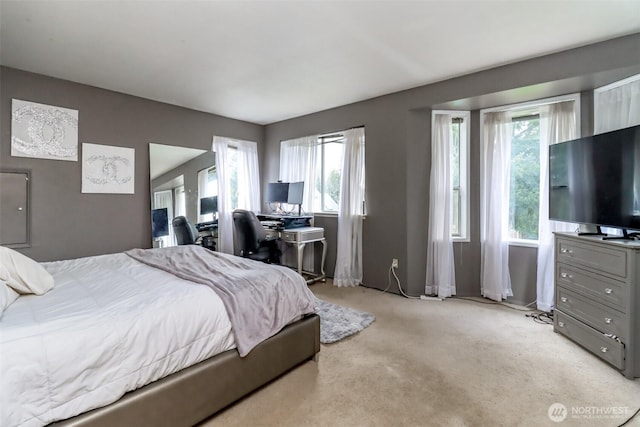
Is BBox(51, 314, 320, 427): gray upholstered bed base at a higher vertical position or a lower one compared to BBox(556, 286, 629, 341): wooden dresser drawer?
lower

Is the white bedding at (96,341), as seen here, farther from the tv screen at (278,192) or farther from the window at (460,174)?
the window at (460,174)

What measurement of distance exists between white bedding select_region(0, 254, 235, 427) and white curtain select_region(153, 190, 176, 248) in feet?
6.85

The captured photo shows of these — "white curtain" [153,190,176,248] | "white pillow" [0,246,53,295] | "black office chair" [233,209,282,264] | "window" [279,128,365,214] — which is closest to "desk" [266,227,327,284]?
"black office chair" [233,209,282,264]

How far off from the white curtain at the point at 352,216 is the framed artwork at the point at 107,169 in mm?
2847

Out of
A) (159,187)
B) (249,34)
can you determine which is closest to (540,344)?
(249,34)

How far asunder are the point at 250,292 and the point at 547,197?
3.25 meters

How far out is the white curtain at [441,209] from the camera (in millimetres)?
3678

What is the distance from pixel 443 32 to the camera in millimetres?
2383

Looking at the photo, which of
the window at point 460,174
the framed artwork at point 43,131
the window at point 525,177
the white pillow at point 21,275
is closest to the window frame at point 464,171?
the window at point 460,174

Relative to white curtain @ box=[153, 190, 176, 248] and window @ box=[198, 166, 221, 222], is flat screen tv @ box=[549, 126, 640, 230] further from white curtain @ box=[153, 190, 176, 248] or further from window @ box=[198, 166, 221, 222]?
white curtain @ box=[153, 190, 176, 248]

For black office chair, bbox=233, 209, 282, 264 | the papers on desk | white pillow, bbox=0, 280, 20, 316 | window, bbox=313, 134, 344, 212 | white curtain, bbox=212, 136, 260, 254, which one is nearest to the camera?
white pillow, bbox=0, 280, 20, 316

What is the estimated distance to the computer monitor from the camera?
4465 millimetres

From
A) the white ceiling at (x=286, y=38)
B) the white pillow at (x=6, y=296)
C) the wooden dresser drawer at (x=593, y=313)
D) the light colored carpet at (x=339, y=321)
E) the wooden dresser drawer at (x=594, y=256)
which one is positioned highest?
the white ceiling at (x=286, y=38)
